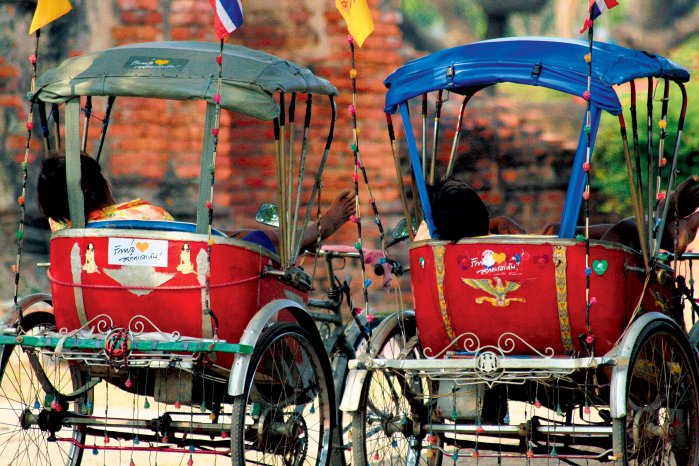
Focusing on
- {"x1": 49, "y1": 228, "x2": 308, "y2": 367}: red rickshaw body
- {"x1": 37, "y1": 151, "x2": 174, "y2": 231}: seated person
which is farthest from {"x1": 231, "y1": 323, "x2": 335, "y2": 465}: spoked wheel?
{"x1": 37, "y1": 151, "x2": 174, "y2": 231}: seated person

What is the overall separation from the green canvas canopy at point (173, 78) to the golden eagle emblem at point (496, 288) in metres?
1.03

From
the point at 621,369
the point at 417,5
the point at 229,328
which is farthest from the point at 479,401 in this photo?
the point at 417,5

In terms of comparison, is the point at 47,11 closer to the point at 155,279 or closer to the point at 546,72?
the point at 155,279

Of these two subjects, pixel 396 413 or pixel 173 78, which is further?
pixel 396 413

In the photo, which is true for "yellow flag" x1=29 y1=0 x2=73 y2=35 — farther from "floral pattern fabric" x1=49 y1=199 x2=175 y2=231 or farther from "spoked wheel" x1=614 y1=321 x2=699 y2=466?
"spoked wheel" x1=614 y1=321 x2=699 y2=466

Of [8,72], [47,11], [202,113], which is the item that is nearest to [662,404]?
[47,11]

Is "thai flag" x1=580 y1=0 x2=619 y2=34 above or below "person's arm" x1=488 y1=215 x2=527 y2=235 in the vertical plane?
above

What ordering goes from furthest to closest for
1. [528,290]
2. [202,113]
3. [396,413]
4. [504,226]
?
[202,113] → [504,226] → [396,413] → [528,290]

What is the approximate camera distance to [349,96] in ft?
30.8

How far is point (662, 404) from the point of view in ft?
16.2

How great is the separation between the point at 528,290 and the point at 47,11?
2.33 metres

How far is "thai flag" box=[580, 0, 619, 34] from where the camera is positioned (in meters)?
4.45

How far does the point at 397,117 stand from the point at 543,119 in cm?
132

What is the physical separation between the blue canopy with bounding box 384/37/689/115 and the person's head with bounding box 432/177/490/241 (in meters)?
0.44
